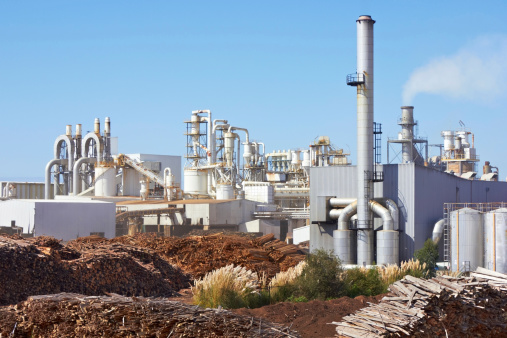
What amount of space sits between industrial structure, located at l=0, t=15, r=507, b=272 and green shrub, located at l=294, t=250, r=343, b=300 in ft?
30.2

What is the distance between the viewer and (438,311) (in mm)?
12945

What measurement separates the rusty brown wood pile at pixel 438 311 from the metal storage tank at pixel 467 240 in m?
16.5

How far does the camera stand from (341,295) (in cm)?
2161

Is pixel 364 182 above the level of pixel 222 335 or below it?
above

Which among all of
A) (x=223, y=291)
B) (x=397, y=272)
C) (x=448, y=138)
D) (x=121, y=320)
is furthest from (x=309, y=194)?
(x=121, y=320)

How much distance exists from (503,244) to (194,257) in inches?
500

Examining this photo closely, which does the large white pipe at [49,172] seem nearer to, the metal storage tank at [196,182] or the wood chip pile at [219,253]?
the metal storage tank at [196,182]

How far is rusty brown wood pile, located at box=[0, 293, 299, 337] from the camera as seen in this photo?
429 inches

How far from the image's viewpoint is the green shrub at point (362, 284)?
73.1ft

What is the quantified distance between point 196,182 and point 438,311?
57.1 meters

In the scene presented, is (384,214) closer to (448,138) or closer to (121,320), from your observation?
(121,320)

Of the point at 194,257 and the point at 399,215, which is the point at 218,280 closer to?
the point at 194,257

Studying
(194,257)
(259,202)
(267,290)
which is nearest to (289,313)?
(267,290)

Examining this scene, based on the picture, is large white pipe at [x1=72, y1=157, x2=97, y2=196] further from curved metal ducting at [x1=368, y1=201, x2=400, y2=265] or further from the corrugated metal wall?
curved metal ducting at [x1=368, y1=201, x2=400, y2=265]
